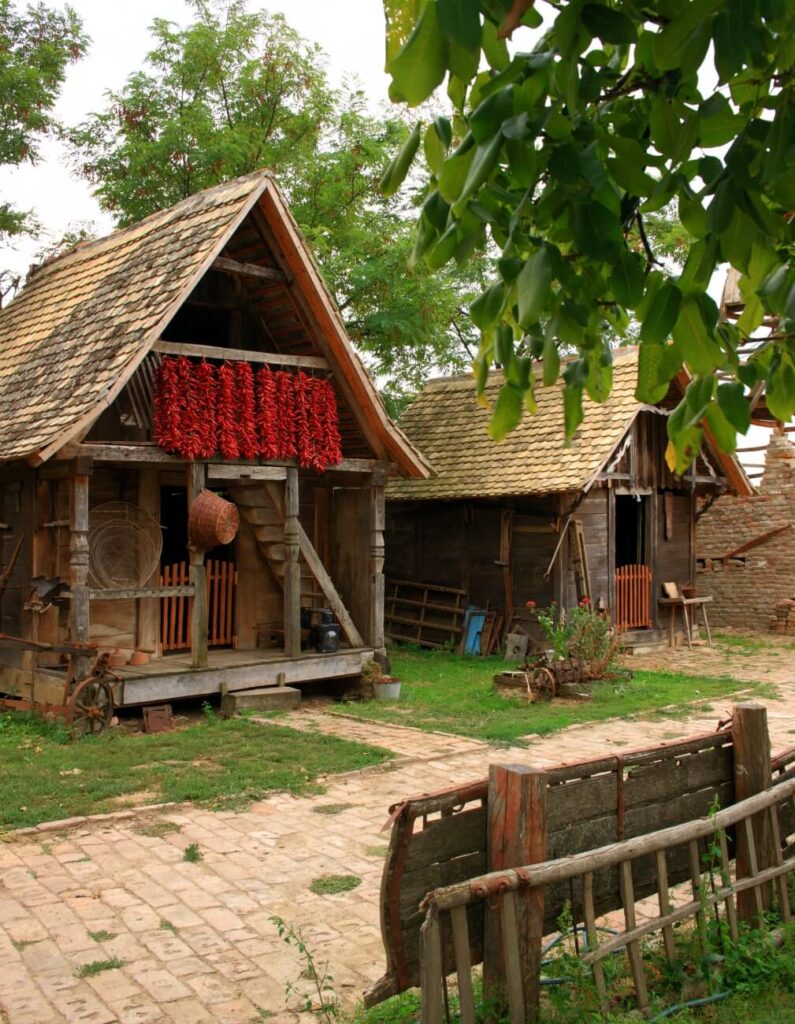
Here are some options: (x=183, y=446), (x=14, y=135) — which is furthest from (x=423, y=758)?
(x=14, y=135)

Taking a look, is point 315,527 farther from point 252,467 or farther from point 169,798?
point 169,798

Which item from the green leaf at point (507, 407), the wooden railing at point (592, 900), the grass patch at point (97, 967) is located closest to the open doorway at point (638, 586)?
the wooden railing at point (592, 900)

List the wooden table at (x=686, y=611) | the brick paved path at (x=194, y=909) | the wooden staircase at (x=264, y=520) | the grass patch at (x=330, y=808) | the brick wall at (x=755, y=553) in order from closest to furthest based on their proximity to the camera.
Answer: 1. the brick paved path at (x=194, y=909)
2. the grass patch at (x=330, y=808)
3. the wooden staircase at (x=264, y=520)
4. the wooden table at (x=686, y=611)
5. the brick wall at (x=755, y=553)

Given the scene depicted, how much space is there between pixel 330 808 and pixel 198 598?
449 cm

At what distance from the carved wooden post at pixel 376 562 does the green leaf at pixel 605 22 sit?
11.9 m

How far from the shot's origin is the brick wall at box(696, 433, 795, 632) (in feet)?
73.9

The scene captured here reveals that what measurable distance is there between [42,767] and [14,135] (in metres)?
14.8

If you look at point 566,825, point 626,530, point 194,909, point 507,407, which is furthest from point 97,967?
point 626,530

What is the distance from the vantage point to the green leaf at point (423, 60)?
2115mm

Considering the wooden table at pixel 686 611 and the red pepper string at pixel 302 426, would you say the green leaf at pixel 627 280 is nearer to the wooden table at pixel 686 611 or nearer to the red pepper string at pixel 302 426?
the red pepper string at pixel 302 426

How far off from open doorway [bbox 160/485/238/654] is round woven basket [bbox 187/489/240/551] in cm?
177

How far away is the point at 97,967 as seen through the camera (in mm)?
5086

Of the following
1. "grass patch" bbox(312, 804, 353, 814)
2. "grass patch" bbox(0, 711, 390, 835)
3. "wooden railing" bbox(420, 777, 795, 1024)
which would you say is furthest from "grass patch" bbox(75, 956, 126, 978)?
"grass patch" bbox(312, 804, 353, 814)

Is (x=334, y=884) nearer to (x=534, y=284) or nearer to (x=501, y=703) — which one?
(x=534, y=284)
